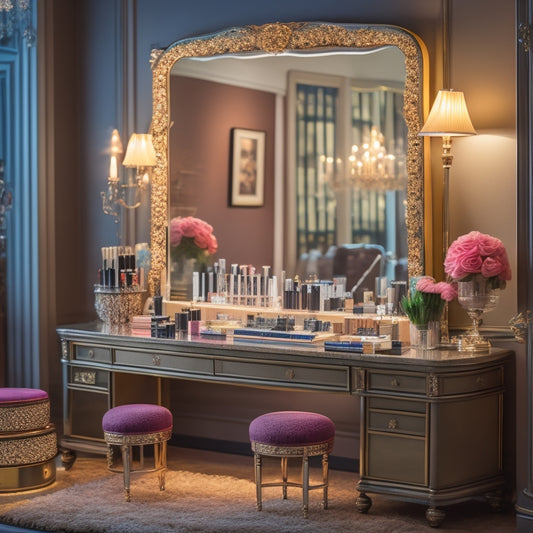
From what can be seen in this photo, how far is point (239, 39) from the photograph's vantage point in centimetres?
508

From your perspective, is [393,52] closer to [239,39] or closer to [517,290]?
[239,39]

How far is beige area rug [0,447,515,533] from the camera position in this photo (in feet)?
13.6

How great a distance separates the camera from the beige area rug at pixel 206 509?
4.14m

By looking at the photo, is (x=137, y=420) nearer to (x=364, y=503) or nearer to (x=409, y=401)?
(x=364, y=503)

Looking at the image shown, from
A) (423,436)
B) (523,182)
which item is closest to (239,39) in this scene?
(523,182)

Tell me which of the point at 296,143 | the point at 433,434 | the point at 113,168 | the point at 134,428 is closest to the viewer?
the point at 433,434

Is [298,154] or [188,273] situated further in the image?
[188,273]

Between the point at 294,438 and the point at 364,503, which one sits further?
the point at 364,503

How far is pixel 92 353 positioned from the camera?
5055mm

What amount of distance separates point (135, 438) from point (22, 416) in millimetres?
608

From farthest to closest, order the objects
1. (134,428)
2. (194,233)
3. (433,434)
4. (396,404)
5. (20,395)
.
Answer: (194,233), (20,395), (134,428), (396,404), (433,434)

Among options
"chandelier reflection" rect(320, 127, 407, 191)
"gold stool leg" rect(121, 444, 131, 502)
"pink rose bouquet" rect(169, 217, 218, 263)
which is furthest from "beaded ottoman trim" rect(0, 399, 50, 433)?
"chandelier reflection" rect(320, 127, 407, 191)

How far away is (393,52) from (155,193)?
1.50 metres

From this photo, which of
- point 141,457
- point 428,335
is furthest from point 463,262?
point 141,457
